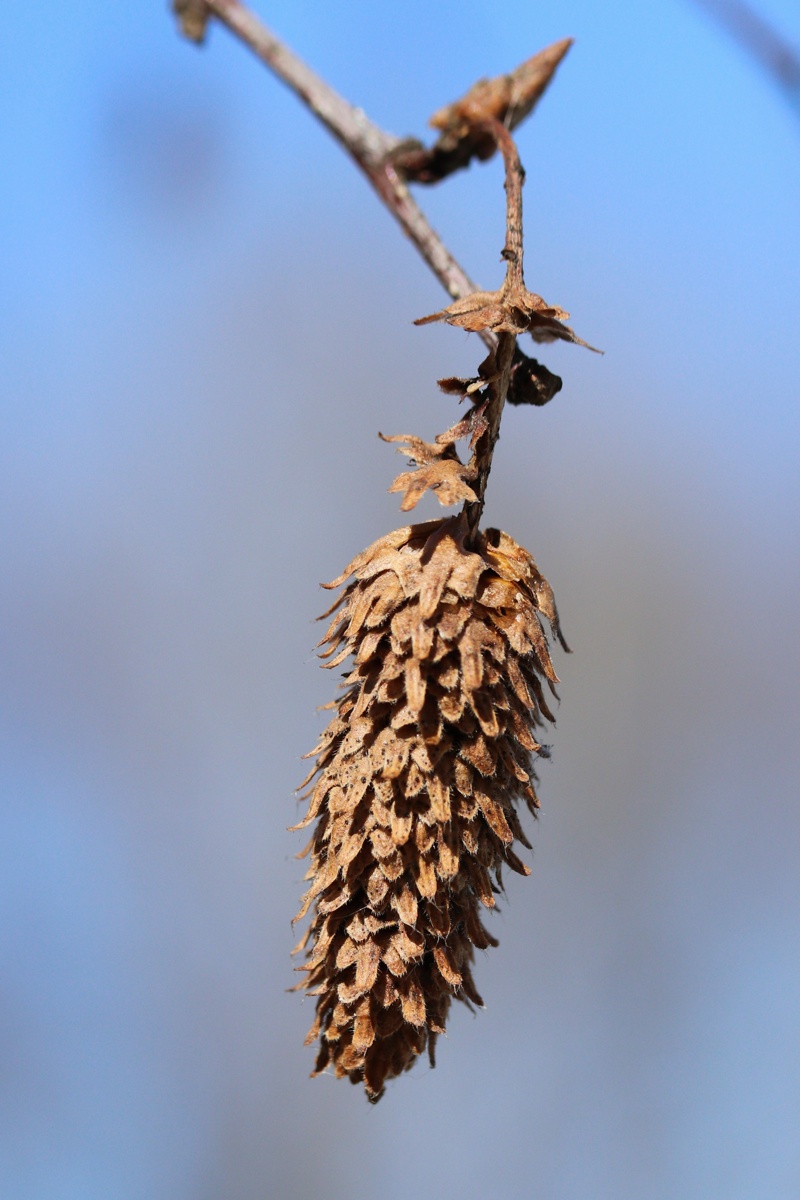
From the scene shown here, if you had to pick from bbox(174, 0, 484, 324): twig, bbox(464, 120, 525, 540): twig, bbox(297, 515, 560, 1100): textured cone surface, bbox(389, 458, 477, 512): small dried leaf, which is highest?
bbox(174, 0, 484, 324): twig

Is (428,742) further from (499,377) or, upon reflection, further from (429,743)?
(499,377)

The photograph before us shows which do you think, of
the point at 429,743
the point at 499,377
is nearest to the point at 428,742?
the point at 429,743

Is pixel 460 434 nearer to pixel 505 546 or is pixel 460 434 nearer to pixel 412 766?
pixel 505 546

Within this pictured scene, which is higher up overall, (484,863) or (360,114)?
(360,114)

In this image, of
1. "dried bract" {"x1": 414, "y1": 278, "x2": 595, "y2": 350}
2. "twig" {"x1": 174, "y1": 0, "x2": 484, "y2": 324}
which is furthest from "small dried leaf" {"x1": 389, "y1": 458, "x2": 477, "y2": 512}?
"twig" {"x1": 174, "y1": 0, "x2": 484, "y2": 324}

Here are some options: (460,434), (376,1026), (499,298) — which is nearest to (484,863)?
(376,1026)

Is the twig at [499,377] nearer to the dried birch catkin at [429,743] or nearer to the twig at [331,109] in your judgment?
the dried birch catkin at [429,743]

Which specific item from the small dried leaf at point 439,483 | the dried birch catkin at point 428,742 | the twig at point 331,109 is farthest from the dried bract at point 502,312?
the twig at point 331,109

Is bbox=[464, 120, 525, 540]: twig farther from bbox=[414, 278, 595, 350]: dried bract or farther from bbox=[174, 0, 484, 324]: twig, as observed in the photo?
bbox=[174, 0, 484, 324]: twig
